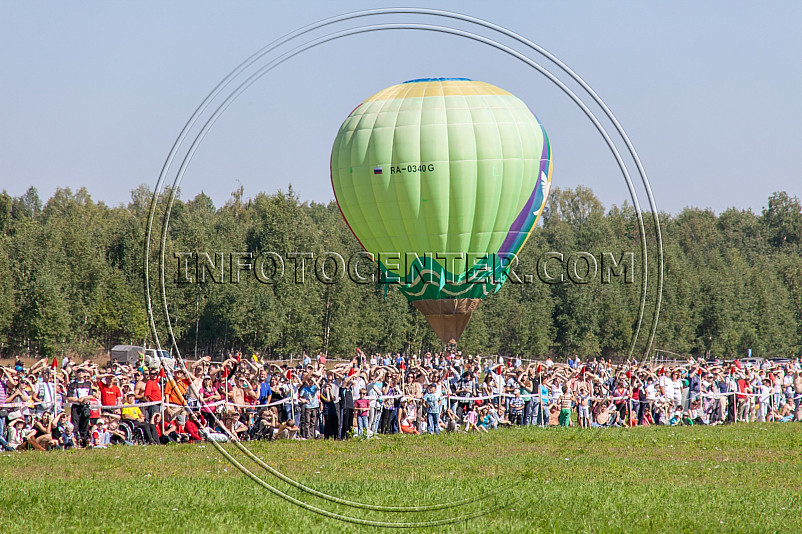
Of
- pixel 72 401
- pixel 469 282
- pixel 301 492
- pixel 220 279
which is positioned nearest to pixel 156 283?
pixel 220 279

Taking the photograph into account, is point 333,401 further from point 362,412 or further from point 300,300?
point 300,300

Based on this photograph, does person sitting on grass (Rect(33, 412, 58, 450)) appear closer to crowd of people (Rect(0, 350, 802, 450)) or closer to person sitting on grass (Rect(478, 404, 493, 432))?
crowd of people (Rect(0, 350, 802, 450))

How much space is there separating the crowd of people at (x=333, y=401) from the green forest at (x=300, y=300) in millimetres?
25806

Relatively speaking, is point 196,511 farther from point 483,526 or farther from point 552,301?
point 552,301

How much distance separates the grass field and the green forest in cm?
3029

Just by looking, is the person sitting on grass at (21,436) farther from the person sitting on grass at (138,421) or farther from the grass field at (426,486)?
the person sitting on grass at (138,421)

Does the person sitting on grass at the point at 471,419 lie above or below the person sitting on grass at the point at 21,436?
below

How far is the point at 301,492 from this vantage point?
43.2 feet

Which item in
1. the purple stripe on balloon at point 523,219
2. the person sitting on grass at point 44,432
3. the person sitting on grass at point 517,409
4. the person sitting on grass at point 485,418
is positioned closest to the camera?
the person sitting on grass at point 44,432

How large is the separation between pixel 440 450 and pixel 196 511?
7907 millimetres

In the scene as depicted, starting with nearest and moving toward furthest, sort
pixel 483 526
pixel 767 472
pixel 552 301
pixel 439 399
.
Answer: pixel 483 526
pixel 767 472
pixel 439 399
pixel 552 301

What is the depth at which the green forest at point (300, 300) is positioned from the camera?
5741 centimetres

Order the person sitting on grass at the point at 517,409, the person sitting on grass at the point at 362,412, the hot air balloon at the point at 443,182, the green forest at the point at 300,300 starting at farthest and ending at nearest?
the green forest at the point at 300,300
the hot air balloon at the point at 443,182
the person sitting on grass at the point at 517,409
the person sitting on grass at the point at 362,412

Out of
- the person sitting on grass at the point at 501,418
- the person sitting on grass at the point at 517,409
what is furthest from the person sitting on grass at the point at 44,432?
the person sitting on grass at the point at 517,409
